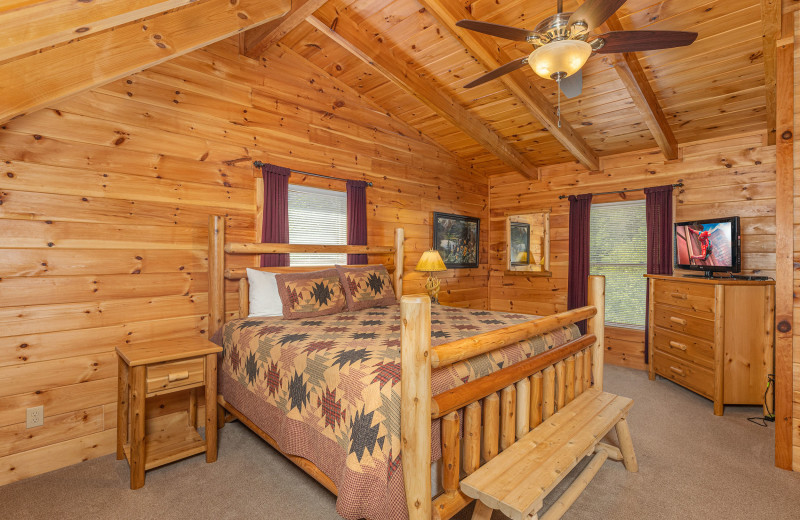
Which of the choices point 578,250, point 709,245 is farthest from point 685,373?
point 578,250

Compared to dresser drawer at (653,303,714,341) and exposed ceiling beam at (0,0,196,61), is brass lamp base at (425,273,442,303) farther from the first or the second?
exposed ceiling beam at (0,0,196,61)

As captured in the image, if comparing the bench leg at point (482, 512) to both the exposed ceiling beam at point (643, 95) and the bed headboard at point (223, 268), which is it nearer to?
the bed headboard at point (223, 268)

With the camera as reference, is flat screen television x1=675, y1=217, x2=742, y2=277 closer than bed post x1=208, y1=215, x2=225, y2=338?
No

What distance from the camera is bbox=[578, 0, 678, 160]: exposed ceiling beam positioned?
2.75 m

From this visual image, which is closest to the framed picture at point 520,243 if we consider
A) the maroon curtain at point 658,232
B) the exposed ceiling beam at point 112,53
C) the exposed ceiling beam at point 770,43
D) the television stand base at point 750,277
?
the maroon curtain at point 658,232

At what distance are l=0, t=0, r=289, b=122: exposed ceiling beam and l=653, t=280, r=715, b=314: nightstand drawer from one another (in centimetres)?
401

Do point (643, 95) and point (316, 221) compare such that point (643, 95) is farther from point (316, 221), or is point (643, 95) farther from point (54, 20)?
point (54, 20)

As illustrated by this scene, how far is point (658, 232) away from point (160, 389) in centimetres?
465

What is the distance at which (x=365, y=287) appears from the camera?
3.21 meters

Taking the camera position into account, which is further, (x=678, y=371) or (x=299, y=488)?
(x=678, y=371)

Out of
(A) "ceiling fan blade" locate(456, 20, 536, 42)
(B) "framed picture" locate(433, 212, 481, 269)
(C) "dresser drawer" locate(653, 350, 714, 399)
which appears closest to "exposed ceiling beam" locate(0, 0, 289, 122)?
(A) "ceiling fan blade" locate(456, 20, 536, 42)

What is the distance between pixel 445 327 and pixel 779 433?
205 cm

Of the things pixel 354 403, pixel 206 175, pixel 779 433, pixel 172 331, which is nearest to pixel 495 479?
A: pixel 354 403

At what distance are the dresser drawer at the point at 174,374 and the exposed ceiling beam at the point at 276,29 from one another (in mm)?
2368
